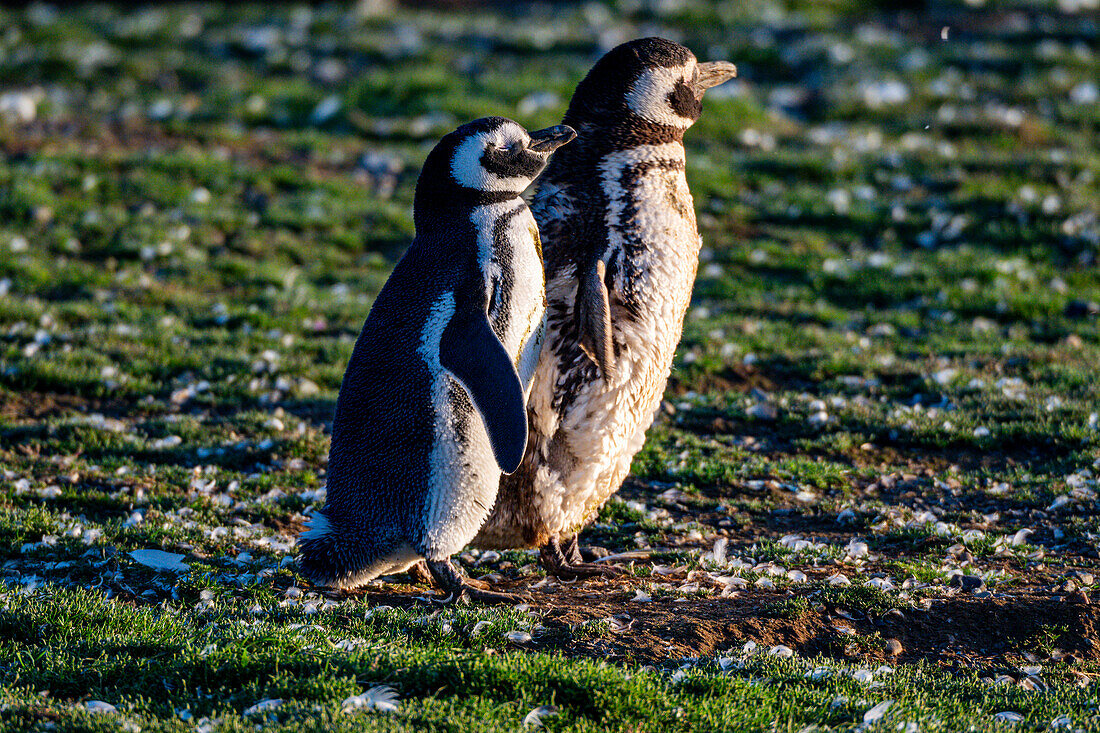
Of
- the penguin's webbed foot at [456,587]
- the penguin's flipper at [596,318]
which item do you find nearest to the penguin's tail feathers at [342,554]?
the penguin's webbed foot at [456,587]

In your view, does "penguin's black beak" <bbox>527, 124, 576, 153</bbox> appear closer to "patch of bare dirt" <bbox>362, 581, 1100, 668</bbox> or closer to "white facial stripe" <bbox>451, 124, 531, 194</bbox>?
"white facial stripe" <bbox>451, 124, 531, 194</bbox>

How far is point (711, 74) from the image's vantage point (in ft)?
19.3

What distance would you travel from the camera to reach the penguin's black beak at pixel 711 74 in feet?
18.9

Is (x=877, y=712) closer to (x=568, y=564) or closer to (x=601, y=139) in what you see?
(x=568, y=564)

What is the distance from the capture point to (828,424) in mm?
7629

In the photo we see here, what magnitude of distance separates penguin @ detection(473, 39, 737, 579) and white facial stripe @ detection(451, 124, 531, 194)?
0.57m

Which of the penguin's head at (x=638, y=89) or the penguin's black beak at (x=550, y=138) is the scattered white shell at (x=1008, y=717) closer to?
the penguin's black beak at (x=550, y=138)

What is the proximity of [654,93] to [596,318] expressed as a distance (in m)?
1.19

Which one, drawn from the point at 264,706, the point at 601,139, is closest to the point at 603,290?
the point at 601,139

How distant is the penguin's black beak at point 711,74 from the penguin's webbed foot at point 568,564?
2364mm

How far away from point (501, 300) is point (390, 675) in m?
1.66

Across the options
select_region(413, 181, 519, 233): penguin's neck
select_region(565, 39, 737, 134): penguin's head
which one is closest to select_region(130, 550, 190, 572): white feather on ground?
select_region(413, 181, 519, 233): penguin's neck

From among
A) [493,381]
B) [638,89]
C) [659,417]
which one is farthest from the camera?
[659,417]

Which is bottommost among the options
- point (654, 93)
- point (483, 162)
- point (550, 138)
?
point (483, 162)
